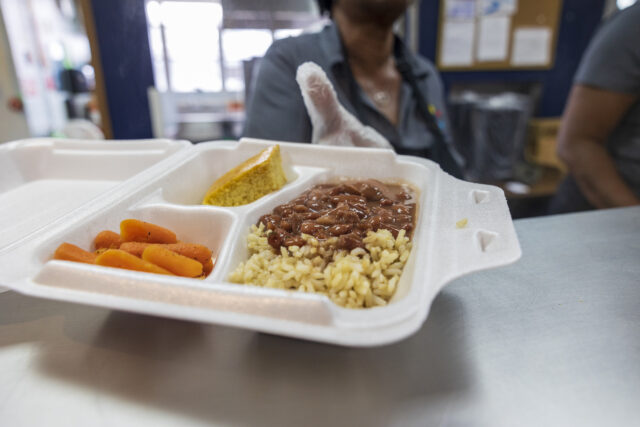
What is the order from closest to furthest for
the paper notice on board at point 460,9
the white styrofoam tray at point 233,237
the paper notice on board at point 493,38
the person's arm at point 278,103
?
the white styrofoam tray at point 233,237, the person's arm at point 278,103, the paper notice on board at point 460,9, the paper notice on board at point 493,38

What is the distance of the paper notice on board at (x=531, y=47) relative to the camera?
3.80 m

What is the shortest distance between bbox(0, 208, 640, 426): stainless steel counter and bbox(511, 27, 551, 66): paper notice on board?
371 cm

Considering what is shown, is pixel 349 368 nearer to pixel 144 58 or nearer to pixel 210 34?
pixel 210 34

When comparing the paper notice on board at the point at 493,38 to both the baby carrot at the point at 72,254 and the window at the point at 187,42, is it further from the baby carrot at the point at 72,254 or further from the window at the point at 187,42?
the baby carrot at the point at 72,254

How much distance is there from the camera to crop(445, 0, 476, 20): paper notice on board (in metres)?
3.58

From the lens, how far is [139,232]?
0.84 m

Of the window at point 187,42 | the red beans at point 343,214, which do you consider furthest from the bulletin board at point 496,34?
the red beans at point 343,214

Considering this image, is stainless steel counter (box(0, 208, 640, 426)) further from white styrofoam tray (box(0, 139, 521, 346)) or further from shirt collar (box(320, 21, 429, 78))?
shirt collar (box(320, 21, 429, 78))

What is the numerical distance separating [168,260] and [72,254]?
0.59 ft

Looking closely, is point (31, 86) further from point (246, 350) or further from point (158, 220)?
point (246, 350)

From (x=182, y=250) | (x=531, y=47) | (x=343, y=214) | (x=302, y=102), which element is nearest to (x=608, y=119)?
(x=302, y=102)

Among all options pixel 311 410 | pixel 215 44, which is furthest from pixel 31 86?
pixel 311 410

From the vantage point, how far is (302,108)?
134cm

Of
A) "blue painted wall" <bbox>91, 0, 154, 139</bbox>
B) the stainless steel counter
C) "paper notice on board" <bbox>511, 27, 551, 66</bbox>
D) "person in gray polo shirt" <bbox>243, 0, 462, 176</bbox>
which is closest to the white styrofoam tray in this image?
the stainless steel counter
